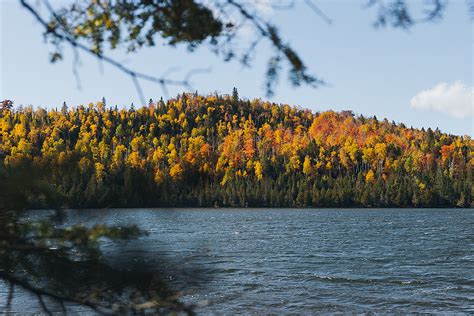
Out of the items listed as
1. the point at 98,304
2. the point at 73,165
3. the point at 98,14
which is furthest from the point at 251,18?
the point at 98,304

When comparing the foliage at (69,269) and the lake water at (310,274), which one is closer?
the foliage at (69,269)

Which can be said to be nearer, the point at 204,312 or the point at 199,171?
the point at 199,171

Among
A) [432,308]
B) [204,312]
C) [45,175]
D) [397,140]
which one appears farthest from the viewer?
[397,140]

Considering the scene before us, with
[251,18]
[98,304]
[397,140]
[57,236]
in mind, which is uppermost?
[397,140]

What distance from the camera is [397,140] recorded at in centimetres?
19550

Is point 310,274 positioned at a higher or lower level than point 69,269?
lower

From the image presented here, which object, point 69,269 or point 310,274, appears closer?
point 69,269

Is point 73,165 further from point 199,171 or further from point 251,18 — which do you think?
point 251,18

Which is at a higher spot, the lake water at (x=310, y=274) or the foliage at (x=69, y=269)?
the foliage at (x=69, y=269)

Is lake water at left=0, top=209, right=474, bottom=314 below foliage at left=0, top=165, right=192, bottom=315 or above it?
below

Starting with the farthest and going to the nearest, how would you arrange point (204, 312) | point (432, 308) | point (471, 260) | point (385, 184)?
point (385, 184) < point (471, 260) < point (432, 308) < point (204, 312)

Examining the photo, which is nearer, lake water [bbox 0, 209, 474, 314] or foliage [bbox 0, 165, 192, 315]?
A: foliage [bbox 0, 165, 192, 315]

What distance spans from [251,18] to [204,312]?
45.7ft

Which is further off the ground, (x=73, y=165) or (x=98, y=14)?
(x=98, y=14)
